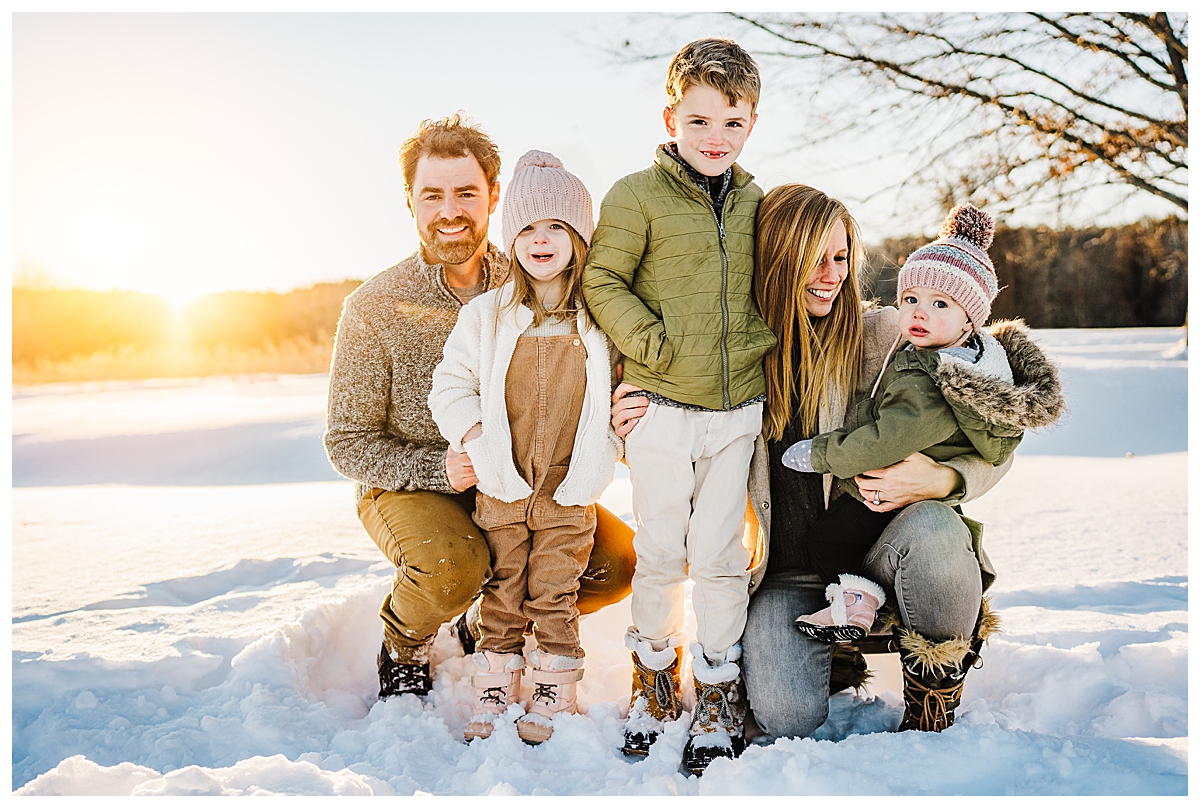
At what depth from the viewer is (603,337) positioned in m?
2.41

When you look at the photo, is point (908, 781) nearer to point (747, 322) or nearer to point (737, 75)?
point (747, 322)

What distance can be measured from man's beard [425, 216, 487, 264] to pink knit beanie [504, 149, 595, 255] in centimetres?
31

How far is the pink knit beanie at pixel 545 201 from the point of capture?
2.35m

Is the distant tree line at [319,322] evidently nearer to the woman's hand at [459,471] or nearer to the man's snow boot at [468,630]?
the man's snow boot at [468,630]

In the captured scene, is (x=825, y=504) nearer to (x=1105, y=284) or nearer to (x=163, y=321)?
(x=1105, y=284)

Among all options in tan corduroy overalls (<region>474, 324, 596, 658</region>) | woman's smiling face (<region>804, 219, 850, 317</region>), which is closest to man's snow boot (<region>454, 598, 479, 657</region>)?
tan corduroy overalls (<region>474, 324, 596, 658</region>)

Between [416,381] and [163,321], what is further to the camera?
[163,321]

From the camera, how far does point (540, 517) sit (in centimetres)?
245

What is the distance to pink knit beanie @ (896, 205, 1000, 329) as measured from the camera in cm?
222

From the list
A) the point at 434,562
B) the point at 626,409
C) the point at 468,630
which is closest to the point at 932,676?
the point at 626,409

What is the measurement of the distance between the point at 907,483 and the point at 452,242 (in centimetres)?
159

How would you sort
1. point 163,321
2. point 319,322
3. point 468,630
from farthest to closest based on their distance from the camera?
point 319,322 < point 163,321 < point 468,630

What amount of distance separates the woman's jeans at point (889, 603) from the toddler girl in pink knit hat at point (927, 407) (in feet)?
0.18

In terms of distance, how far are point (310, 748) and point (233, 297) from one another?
70.9ft
